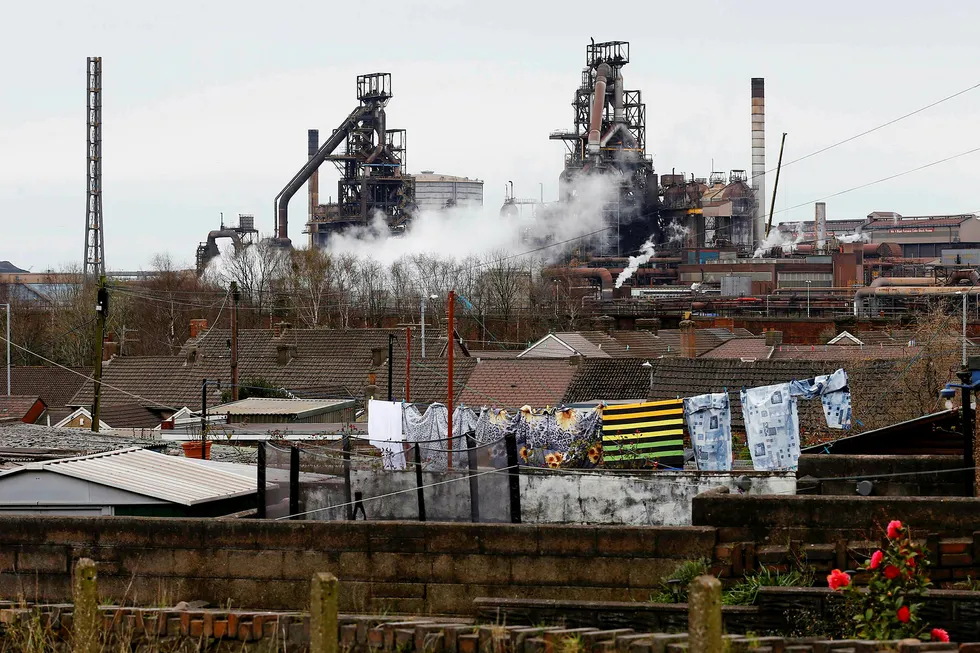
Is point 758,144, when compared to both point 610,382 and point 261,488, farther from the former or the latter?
point 261,488

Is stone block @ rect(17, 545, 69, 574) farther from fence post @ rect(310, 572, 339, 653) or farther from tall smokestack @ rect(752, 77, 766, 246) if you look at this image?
tall smokestack @ rect(752, 77, 766, 246)

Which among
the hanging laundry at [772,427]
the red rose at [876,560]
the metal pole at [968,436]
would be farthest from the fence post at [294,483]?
the hanging laundry at [772,427]

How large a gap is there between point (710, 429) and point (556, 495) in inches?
273

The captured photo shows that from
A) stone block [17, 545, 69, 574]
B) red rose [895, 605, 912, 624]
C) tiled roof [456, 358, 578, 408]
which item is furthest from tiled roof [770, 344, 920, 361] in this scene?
stone block [17, 545, 69, 574]

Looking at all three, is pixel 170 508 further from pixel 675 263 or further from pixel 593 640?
pixel 675 263

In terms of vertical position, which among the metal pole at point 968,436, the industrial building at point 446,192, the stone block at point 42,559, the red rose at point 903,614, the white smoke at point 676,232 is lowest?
the stone block at point 42,559

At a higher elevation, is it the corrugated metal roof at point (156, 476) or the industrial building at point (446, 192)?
the industrial building at point (446, 192)

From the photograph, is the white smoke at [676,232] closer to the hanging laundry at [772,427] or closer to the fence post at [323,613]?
the hanging laundry at [772,427]

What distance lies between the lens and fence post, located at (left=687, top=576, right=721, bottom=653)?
5613 mm

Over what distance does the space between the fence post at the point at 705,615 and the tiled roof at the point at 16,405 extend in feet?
113

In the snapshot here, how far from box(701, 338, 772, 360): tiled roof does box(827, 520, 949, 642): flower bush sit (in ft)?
104

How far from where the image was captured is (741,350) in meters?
42.0

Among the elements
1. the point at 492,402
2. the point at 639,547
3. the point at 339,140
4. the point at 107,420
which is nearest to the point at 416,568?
the point at 639,547

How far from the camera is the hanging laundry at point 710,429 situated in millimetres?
19859
